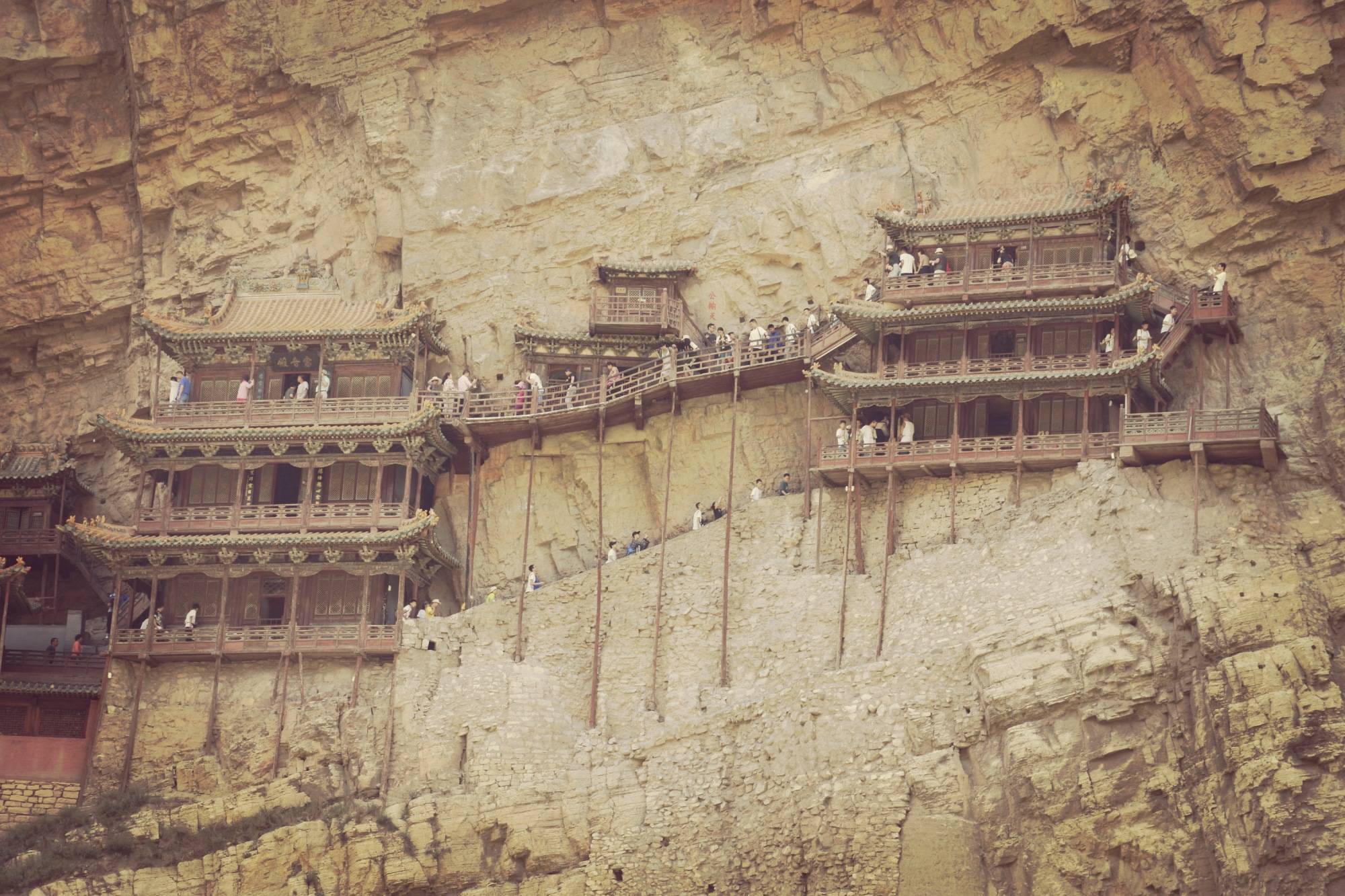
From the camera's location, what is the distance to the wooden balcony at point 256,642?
51.0m

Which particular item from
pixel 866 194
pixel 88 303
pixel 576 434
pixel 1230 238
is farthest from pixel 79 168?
pixel 1230 238

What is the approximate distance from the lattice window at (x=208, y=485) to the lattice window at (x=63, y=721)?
5924 mm

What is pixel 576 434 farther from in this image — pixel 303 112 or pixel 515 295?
pixel 303 112

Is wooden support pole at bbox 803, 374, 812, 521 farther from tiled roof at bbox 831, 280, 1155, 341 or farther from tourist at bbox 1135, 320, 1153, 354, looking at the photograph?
tourist at bbox 1135, 320, 1153, 354

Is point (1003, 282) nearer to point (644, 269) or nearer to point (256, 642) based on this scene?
point (644, 269)

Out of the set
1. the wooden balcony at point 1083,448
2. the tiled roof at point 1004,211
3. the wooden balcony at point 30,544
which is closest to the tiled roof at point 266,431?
the wooden balcony at point 30,544

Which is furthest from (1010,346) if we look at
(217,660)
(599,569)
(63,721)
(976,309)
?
(63,721)

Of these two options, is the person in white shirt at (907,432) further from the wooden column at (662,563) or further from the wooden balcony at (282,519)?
the wooden balcony at (282,519)

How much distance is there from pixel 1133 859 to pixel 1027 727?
341cm

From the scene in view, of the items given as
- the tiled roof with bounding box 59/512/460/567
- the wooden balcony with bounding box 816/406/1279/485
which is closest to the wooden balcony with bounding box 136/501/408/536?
the tiled roof with bounding box 59/512/460/567

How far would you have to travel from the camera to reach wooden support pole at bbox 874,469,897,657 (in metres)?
47.1

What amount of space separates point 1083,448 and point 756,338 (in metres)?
9.26

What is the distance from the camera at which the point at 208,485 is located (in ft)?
180

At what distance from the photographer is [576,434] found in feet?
182
